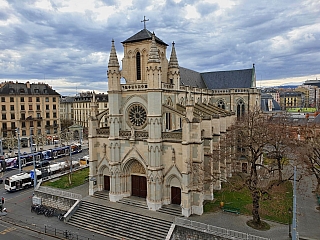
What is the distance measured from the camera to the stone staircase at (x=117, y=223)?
79.1 ft

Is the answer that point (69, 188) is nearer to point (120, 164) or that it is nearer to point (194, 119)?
point (120, 164)

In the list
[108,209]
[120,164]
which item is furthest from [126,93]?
[108,209]

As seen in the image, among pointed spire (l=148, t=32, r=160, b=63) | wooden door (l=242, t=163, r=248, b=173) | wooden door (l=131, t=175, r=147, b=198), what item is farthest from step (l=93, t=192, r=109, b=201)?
wooden door (l=242, t=163, r=248, b=173)

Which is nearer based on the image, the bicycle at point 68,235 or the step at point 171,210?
the bicycle at point 68,235

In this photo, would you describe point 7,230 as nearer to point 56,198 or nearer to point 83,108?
point 56,198

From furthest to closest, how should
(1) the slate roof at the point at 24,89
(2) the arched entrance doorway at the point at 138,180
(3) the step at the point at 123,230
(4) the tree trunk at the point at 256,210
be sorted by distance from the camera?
(1) the slate roof at the point at 24,89 → (2) the arched entrance doorway at the point at 138,180 → (3) the step at the point at 123,230 → (4) the tree trunk at the point at 256,210

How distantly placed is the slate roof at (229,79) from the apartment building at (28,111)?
41811 millimetres

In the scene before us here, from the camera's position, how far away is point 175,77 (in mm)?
32875

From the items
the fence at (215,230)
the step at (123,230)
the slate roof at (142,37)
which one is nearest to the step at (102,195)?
the step at (123,230)

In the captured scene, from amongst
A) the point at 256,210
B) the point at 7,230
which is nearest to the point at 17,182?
the point at 7,230

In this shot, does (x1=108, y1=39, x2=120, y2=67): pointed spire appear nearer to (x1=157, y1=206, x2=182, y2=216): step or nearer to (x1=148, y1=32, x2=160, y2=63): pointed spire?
(x1=148, y1=32, x2=160, y2=63): pointed spire

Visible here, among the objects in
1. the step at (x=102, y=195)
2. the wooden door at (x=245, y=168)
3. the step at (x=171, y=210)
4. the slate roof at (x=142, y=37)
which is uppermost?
the slate roof at (x=142, y=37)

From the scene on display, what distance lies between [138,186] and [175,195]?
194 inches

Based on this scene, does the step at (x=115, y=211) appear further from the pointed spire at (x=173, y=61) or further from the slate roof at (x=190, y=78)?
the slate roof at (x=190, y=78)
